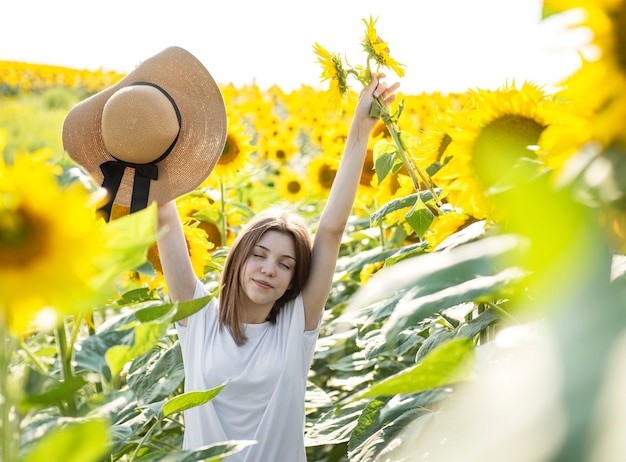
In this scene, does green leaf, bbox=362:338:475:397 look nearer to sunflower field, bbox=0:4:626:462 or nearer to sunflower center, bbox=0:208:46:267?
sunflower field, bbox=0:4:626:462

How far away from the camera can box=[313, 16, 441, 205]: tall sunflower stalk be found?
4.81ft

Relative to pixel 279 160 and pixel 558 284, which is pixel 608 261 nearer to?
pixel 558 284

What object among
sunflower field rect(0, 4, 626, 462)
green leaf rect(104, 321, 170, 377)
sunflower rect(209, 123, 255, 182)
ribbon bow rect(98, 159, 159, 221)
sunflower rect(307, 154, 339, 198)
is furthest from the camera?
sunflower rect(307, 154, 339, 198)

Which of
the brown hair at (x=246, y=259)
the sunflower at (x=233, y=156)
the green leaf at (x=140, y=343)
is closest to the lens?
the green leaf at (x=140, y=343)

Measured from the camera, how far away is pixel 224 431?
5.22 ft

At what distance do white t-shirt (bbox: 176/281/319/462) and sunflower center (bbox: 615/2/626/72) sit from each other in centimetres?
123

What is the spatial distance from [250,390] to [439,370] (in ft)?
3.71

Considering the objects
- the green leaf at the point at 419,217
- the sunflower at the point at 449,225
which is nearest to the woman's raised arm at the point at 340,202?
the green leaf at the point at 419,217


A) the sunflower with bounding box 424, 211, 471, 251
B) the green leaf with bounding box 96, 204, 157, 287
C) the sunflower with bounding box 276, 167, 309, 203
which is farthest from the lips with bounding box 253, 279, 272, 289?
the sunflower with bounding box 276, 167, 309, 203

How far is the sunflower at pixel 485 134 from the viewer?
100 centimetres

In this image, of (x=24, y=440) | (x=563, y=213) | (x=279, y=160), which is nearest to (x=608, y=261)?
(x=563, y=213)

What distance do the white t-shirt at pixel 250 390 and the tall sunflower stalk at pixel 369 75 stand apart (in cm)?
48

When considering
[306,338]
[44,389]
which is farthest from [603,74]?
[306,338]

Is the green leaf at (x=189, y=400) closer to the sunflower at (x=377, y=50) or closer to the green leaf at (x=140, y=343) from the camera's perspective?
the green leaf at (x=140, y=343)
